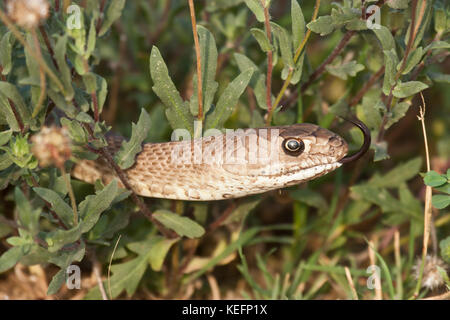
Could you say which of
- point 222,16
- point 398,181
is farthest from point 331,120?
point 222,16

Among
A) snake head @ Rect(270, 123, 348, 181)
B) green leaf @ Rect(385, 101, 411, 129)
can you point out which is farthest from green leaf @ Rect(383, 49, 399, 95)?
snake head @ Rect(270, 123, 348, 181)

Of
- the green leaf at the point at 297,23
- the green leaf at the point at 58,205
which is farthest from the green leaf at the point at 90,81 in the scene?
the green leaf at the point at 297,23

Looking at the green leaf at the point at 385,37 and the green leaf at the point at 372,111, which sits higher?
the green leaf at the point at 385,37

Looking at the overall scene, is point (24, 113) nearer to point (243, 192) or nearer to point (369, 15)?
point (243, 192)

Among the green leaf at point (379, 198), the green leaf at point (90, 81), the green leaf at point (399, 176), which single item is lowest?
the green leaf at point (379, 198)

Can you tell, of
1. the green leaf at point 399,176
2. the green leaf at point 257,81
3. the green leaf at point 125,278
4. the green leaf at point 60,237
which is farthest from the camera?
the green leaf at point 399,176

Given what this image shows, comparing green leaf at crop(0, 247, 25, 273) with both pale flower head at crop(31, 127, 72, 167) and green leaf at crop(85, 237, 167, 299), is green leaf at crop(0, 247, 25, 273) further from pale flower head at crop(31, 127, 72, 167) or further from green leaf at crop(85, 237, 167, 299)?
green leaf at crop(85, 237, 167, 299)

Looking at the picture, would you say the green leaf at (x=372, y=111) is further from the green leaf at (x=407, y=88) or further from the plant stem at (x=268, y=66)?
the plant stem at (x=268, y=66)

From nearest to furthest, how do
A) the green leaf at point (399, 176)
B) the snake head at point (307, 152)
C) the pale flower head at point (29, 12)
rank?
the pale flower head at point (29, 12) < the snake head at point (307, 152) < the green leaf at point (399, 176)
